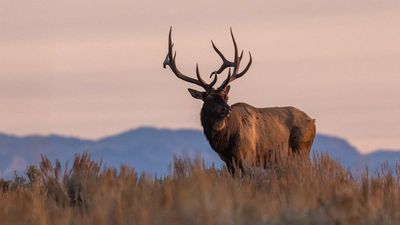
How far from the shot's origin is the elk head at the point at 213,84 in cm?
2345

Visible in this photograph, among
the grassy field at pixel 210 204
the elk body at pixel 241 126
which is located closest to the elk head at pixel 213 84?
the elk body at pixel 241 126

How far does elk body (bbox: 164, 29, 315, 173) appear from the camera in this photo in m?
23.6

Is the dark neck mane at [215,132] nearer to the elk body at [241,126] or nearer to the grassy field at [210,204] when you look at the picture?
the elk body at [241,126]

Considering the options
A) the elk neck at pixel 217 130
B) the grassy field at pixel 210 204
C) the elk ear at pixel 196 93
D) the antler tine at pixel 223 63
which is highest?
the antler tine at pixel 223 63

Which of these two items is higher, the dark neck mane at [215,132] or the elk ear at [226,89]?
the elk ear at [226,89]

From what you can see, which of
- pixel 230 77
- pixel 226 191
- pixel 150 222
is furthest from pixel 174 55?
pixel 150 222

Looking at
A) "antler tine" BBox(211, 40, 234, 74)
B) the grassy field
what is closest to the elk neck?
"antler tine" BBox(211, 40, 234, 74)

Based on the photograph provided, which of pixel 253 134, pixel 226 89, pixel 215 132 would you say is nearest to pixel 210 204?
pixel 215 132

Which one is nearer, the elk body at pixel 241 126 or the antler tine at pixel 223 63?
the elk body at pixel 241 126

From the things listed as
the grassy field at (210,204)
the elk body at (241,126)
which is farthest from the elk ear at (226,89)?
the grassy field at (210,204)

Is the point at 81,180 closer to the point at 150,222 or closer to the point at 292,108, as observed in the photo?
the point at 150,222

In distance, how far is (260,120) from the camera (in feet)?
81.8

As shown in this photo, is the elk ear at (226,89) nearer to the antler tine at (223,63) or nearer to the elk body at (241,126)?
the elk body at (241,126)

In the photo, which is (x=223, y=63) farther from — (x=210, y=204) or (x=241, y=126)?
(x=210, y=204)
